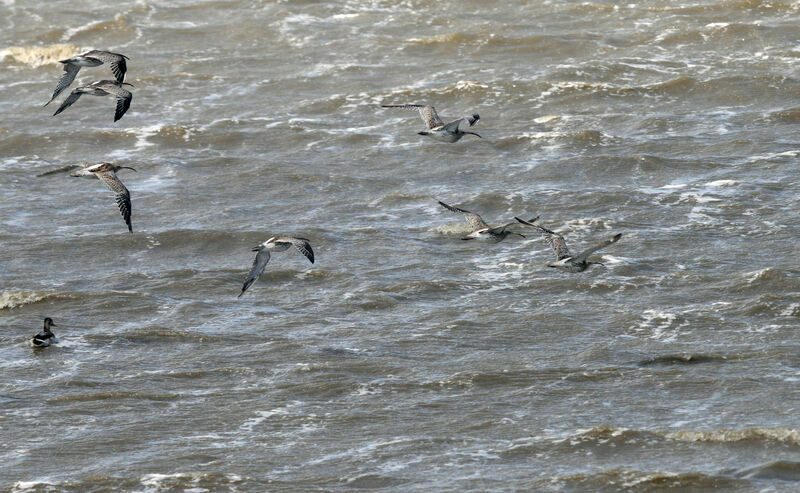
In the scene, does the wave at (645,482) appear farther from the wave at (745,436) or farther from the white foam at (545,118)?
the white foam at (545,118)

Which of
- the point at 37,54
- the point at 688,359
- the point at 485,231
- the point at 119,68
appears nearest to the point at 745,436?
the point at 688,359

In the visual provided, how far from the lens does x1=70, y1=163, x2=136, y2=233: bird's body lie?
19.0m

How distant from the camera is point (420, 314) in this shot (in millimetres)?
21672

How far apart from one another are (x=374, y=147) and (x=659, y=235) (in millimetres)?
7631

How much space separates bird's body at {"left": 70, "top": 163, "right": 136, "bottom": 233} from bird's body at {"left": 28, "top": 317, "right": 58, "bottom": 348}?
6.65 feet

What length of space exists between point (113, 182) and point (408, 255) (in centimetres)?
623

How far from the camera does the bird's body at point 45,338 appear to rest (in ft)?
67.4

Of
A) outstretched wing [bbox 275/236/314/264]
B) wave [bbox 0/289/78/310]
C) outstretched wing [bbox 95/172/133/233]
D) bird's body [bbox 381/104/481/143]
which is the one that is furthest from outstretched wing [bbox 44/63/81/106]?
bird's body [bbox 381/104/481/143]

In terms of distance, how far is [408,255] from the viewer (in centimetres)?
2430

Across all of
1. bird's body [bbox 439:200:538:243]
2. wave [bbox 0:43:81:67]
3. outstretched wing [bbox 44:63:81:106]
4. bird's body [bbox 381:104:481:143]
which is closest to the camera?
outstretched wing [bbox 44:63:81:106]

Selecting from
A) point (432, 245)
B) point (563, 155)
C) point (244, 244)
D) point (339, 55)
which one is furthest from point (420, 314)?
point (339, 55)

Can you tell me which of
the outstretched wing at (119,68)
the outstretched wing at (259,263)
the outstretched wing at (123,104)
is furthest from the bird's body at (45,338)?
the outstretched wing at (119,68)

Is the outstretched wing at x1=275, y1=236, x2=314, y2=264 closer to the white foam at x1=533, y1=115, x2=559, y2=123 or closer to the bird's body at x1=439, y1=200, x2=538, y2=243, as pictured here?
the bird's body at x1=439, y1=200, x2=538, y2=243

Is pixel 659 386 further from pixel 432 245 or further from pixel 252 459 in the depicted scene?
pixel 432 245
